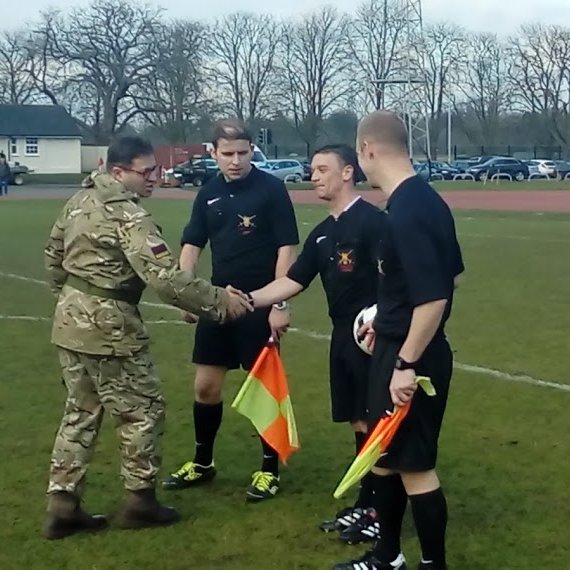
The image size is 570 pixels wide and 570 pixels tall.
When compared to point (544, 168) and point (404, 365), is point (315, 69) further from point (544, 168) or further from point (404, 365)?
point (404, 365)

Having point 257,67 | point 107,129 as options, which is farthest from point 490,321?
point 257,67

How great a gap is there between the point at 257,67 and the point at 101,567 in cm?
9556

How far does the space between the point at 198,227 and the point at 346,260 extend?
4.31 ft

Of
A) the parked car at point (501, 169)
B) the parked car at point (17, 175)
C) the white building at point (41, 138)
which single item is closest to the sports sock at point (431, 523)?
the parked car at point (501, 169)

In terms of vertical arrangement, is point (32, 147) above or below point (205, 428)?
above

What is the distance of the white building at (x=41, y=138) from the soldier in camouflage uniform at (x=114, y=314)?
83.7 meters

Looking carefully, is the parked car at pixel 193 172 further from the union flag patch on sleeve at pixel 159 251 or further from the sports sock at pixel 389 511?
the sports sock at pixel 389 511

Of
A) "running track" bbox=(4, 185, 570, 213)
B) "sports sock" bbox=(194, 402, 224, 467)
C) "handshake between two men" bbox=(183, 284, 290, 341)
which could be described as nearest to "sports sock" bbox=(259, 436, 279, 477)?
"sports sock" bbox=(194, 402, 224, 467)

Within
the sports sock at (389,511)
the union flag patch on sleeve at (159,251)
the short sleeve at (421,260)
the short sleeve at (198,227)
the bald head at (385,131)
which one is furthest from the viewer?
the short sleeve at (198,227)

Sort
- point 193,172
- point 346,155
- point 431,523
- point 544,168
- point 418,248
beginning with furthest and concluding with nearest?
point 544,168 < point 193,172 < point 346,155 < point 431,523 < point 418,248

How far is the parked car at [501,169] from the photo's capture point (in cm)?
7050

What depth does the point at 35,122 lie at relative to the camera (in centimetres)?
8769

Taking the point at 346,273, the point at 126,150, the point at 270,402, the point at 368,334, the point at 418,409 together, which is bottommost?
the point at 270,402

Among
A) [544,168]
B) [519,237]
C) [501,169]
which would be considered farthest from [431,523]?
[544,168]
